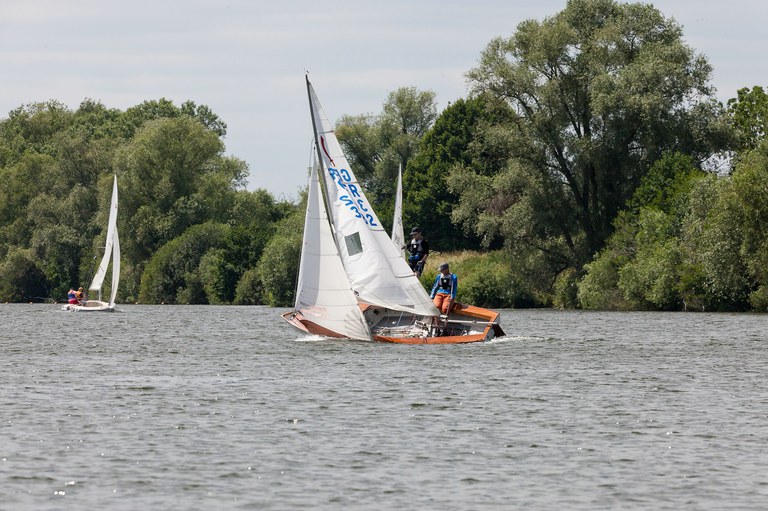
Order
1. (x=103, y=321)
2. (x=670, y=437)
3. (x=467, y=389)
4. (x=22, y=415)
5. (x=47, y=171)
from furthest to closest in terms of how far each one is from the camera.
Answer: (x=47, y=171) < (x=103, y=321) < (x=467, y=389) < (x=22, y=415) < (x=670, y=437)

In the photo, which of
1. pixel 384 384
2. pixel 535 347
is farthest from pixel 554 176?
pixel 384 384

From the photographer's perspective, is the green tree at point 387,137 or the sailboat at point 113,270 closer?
the sailboat at point 113,270

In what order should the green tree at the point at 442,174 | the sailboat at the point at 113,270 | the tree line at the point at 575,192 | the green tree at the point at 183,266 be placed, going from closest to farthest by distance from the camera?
the tree line at the point at 575,192 → the sailboat at the point at 113,270 → the green tree at the point at 442,174 → the green tree at the point at 183,266

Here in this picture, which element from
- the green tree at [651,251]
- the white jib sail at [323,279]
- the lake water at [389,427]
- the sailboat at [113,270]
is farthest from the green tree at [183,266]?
the white jib sail at [323,279]

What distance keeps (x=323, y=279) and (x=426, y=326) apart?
3.29 m

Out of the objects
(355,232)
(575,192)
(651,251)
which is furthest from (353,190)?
(575,192)

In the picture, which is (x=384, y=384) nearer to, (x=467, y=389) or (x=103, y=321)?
(x=467, y=389)

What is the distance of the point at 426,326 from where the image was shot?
135 feet

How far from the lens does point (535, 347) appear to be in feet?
136

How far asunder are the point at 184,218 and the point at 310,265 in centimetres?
7159

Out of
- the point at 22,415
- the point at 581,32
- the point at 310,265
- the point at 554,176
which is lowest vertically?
the point at 22,415

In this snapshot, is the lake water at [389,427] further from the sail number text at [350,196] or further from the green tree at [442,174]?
the green tree at [442,174]

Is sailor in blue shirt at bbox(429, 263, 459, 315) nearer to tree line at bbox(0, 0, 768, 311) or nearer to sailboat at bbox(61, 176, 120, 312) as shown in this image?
tree line at bbox(0, 0, 768, 311)

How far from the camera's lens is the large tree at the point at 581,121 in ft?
237
